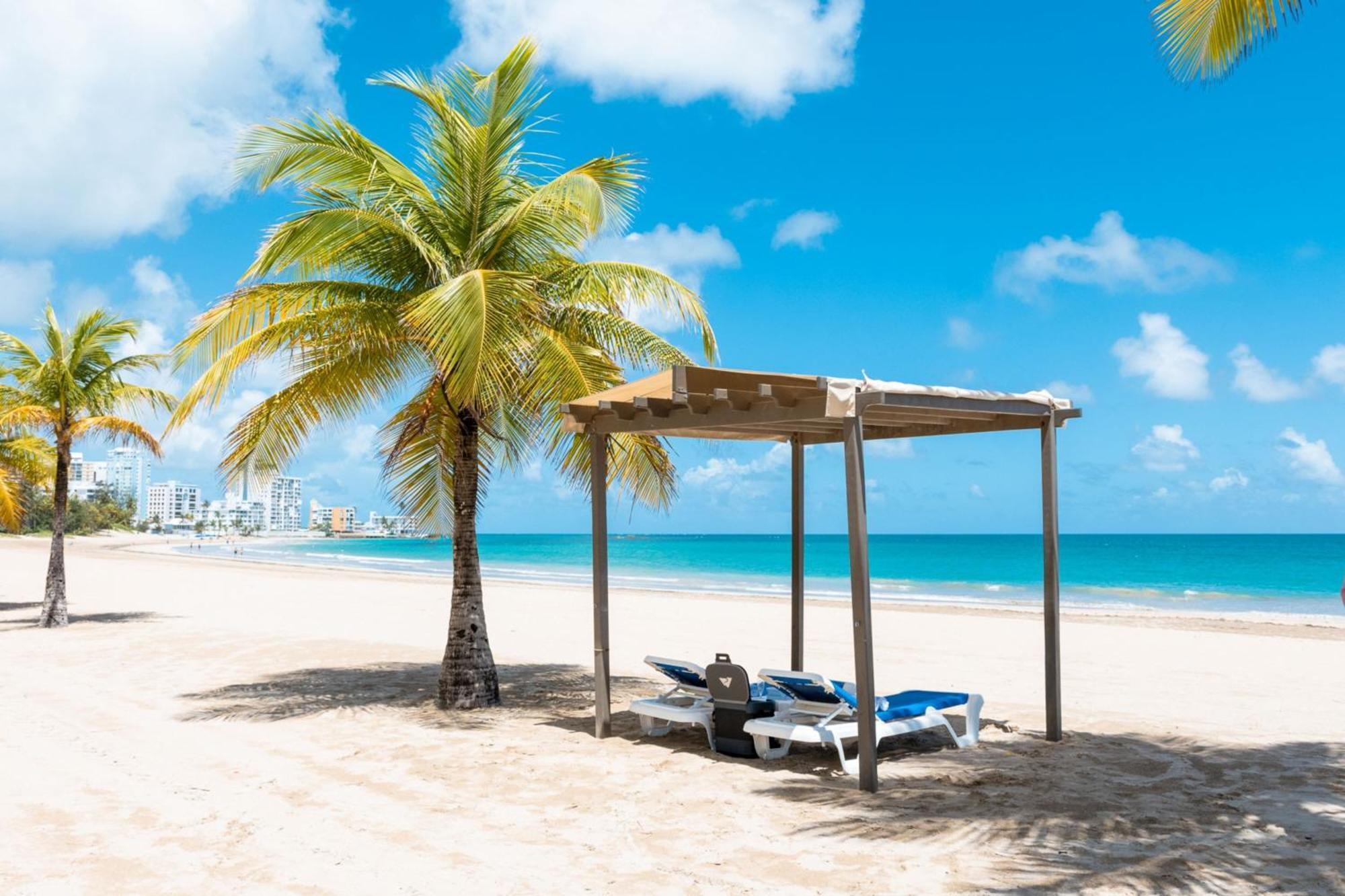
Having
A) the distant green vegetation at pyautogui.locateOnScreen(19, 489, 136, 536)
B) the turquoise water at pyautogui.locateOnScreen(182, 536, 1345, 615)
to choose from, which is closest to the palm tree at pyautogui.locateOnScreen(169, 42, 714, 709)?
the turquoise water at pyautogui.locateOnScreen(182, 536, 1345, 615)

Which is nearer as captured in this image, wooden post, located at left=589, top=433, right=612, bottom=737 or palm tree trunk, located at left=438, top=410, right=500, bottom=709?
wooden post, located at left=589, top=433, right=612, bottom=737

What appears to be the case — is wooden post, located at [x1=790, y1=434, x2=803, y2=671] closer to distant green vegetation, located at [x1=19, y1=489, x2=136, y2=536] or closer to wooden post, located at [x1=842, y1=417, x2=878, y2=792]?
wooden post, located at [x1=842, y1=417, x2=878, y2=792]

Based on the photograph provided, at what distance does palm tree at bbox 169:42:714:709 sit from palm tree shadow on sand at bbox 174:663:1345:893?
7.75ft

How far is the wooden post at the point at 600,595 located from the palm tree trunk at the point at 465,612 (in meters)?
1.57

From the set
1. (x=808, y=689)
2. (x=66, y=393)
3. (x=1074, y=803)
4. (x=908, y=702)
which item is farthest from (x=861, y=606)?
(x=66, y=393)

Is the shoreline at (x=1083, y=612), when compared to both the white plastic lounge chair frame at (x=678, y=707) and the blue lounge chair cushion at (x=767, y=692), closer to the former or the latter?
the blue lounge chair cushion at (x=767, y=692)

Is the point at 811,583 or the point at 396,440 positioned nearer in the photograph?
the point at 396,440

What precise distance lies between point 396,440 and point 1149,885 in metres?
8.05

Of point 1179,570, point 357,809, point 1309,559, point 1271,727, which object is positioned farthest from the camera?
point 1309,559

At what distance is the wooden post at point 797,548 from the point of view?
9438 millimetres

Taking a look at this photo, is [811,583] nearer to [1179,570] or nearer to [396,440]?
[1179,570]

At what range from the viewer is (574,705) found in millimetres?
9867

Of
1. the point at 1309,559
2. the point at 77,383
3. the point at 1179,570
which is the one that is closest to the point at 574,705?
the point at 77,383

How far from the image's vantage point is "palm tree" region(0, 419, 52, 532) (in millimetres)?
17938
